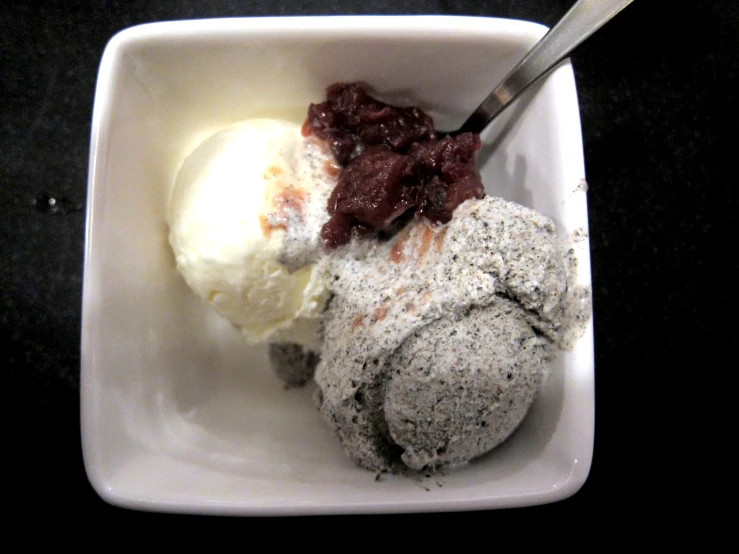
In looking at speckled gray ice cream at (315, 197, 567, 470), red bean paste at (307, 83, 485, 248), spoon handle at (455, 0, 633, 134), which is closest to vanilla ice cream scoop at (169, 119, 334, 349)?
red bean paste at (307, 83, 485, 248)

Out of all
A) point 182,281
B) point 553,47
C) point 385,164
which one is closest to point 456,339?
point 385,164

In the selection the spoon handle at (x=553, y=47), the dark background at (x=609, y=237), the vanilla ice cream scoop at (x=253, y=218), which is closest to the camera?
the spoon handle at (x=553, y=47)

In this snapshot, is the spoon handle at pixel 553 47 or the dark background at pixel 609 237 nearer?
the spoon handle at pixel 553 47

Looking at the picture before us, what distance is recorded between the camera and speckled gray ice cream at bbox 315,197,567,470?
769 millimetres

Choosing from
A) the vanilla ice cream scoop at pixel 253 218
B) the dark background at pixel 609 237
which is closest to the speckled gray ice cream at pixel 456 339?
the vanilla ice cream scoop at pixel 253 218

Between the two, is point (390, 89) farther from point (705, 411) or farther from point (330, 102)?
point (705, 411)

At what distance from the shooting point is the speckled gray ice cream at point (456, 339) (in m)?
0.77

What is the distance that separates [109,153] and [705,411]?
128cm

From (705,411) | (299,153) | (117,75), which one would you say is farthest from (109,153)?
(705,411)

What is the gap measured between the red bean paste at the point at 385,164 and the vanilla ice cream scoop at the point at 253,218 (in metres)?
0.04

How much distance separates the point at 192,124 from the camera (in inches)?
39.4

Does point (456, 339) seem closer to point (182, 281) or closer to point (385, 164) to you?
point (385, 164)

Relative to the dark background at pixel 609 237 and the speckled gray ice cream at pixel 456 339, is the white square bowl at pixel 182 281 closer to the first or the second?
the speckled gray ice cream at pixel 456 339

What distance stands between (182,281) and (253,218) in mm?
263
